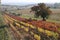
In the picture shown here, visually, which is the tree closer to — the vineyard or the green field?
the vineyard

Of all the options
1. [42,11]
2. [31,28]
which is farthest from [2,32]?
[42,11]

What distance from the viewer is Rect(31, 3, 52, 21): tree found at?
3.91 metres

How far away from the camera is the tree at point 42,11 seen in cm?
391

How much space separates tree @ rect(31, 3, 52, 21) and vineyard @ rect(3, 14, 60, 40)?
93 mm

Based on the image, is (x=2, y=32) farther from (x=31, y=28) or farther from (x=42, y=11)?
(x=42, y=11)

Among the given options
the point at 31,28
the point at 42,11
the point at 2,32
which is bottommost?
the point at 2,32

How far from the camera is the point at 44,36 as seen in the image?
3.74 m

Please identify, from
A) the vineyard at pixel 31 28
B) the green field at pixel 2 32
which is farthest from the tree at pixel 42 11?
the green field at pixel 2 32

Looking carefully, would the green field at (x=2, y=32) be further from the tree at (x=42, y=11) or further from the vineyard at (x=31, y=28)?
the tree at (x=42, y=11)

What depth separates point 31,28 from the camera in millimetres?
3949

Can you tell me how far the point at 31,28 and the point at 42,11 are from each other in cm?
29

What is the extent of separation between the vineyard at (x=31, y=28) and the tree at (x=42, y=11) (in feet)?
0.30

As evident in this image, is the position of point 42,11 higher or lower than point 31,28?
higher

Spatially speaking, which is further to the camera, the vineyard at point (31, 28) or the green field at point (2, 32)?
the green field at point (2, 32)
